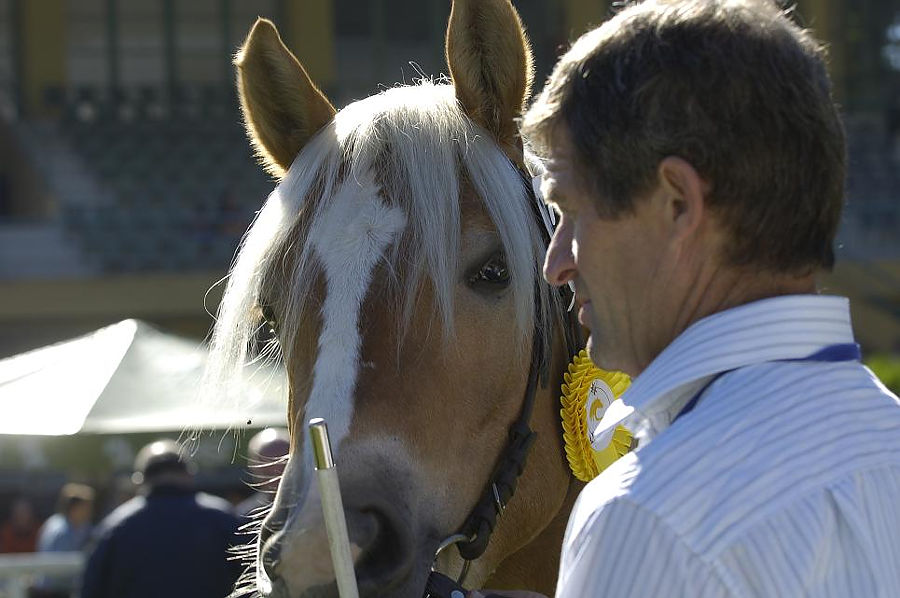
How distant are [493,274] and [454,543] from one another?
1.57ft

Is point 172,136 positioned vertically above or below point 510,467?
below

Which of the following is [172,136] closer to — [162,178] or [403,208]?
[162,178]

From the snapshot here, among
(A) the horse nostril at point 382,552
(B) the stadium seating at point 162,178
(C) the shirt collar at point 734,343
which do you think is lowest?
(B) the stadium seating at point 162,178

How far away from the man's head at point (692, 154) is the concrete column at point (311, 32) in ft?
66.5

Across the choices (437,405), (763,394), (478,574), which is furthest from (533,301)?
(763,394)

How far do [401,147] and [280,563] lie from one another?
841 mm

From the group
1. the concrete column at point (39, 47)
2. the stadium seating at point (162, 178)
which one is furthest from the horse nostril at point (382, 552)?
the concrete column at point (39, 47)

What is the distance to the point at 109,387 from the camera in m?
5.73

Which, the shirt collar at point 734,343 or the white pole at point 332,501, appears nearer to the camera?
the shirt collar at point 734,343

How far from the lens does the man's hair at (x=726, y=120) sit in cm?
122

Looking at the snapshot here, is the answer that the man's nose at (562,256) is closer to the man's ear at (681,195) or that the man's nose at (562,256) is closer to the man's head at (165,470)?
the man's ear at (681,195)

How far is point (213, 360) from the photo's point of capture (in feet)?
8.33

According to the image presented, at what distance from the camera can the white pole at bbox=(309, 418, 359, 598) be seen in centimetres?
148

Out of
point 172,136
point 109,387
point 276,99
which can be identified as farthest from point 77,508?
point 172,136
